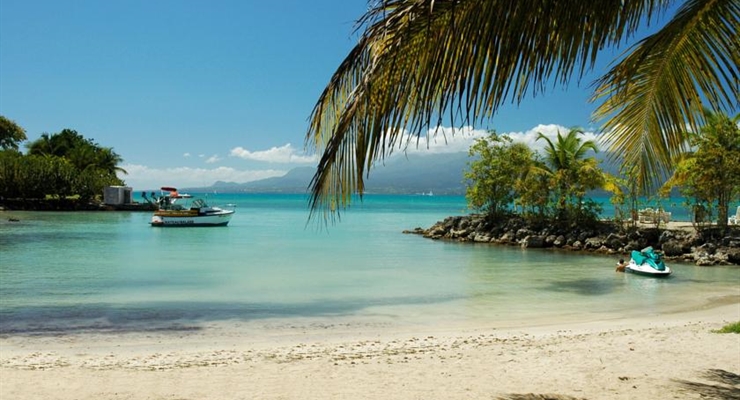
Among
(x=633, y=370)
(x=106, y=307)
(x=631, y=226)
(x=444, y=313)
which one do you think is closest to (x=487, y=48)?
(x=633, y=370)

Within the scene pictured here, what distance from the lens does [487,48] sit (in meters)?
2.62

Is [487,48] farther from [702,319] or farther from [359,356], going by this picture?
[702,319]

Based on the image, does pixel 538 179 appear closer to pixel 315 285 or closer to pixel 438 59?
pixel 315 285

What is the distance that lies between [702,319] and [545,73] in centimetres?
Answer: 1016

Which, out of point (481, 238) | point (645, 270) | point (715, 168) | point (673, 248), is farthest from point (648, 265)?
point (481, 238)

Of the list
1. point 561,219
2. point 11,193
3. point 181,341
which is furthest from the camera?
point 11,193

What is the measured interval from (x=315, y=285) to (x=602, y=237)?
15174mm

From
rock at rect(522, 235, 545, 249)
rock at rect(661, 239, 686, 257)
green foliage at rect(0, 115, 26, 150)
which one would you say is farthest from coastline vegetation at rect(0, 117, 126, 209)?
rock at rect(661, 239, 686, 257)

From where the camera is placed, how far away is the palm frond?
359cm

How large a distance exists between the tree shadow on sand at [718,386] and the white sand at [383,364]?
1cm

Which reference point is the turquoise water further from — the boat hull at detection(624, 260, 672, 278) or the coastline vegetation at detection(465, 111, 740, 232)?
the coastline vegetation at detection(465, 111, 740, 232)

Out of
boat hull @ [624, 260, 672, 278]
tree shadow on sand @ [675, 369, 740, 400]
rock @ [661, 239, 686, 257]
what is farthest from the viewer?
rock @ [661, 239, 686, 257]

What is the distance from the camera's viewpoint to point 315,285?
16.5 metres

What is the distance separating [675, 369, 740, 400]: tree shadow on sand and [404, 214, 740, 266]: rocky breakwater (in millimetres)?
16335
